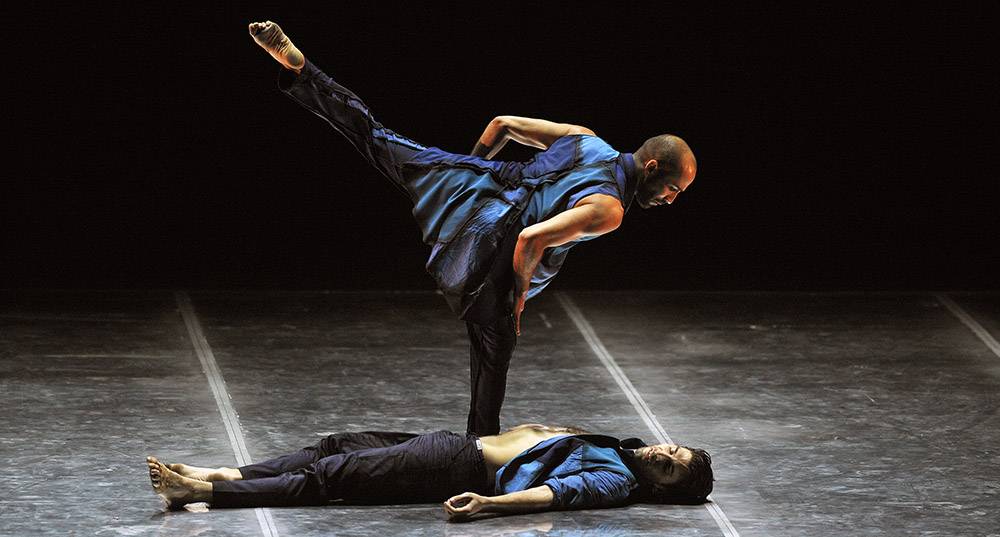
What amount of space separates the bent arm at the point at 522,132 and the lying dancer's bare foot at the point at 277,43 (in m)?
0.57

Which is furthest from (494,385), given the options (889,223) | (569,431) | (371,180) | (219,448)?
(889,223)

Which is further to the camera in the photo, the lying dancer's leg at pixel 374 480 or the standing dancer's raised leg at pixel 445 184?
the standing dancer's raised leg at pixel 445 184

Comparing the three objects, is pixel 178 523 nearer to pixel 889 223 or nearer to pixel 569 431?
pixel 569 431

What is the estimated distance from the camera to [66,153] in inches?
291

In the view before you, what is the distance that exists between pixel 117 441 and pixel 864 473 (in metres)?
2.19

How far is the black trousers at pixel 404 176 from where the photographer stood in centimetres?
460

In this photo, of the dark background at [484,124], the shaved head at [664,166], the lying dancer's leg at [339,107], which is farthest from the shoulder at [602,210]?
the dark background at [484,124]

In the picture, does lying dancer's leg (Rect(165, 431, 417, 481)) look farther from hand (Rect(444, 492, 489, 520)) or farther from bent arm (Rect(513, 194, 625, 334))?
bent arm (Rect(513, 194, 625, 334))

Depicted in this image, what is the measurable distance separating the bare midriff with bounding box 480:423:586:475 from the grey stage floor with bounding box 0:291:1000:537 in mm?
213

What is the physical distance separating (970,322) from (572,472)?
3018mm

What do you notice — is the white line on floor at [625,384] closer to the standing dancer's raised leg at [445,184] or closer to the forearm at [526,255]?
the standing dancer's raised leg at [445,184]

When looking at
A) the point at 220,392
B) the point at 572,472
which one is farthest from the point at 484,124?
the point at 572,472

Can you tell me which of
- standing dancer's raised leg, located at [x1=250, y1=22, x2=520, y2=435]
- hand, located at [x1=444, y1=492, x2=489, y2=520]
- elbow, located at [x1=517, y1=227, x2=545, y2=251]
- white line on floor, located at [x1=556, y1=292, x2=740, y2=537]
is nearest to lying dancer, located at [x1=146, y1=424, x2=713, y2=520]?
hand, located at [x1=444, y1=492, x2=489, y2=520]

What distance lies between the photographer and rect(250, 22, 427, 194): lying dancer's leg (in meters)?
4.56
